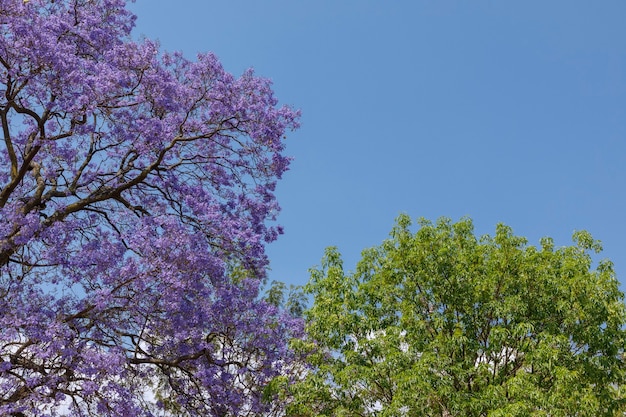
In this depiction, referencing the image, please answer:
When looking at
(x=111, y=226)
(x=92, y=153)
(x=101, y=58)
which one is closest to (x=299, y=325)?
(x=111, y=226)

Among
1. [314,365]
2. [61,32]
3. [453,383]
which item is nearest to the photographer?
[61,32]

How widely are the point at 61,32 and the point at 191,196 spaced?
4.65m

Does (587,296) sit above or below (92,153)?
below

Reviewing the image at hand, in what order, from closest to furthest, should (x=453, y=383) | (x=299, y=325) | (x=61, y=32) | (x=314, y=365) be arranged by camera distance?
1. (x=61, y=32)
2. (x=453, y=383)
3. (x=314, y=365)
4. (x=299, y=325)

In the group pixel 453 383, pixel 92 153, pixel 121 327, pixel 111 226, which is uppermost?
pixel 92 153

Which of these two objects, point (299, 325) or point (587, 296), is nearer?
point (587, 296)

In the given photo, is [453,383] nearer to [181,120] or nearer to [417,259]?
[417,259]

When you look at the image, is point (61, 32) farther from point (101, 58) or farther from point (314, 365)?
point (314, 365)

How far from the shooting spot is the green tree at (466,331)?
13641 mm

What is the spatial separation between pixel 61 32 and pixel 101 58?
4.26 ft

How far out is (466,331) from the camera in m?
15.7

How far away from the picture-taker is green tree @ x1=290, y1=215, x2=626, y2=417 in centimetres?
1364

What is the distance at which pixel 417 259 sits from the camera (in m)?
16.4

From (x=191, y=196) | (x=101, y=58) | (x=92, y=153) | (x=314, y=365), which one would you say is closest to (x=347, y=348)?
(x=314, y=365)
